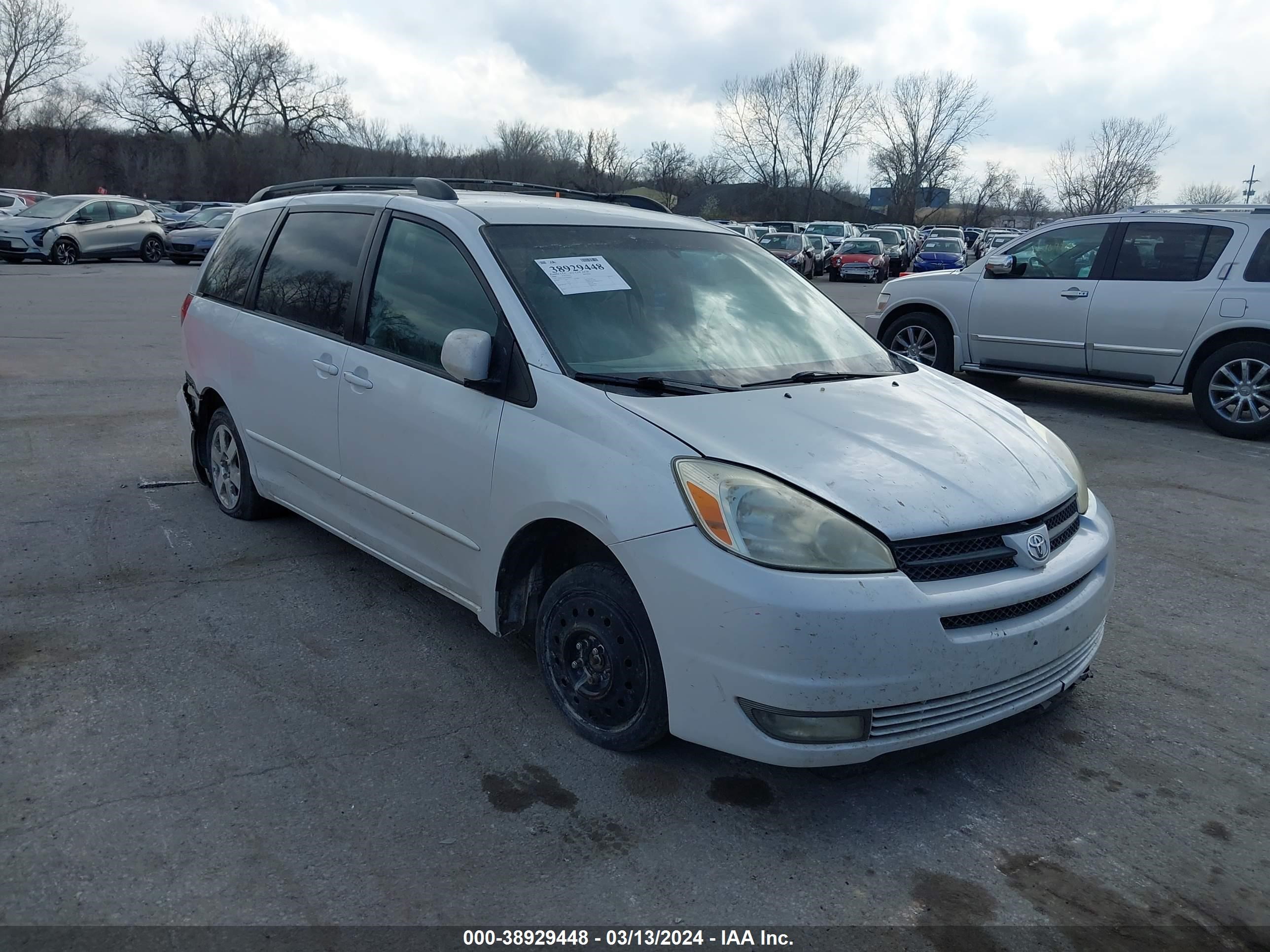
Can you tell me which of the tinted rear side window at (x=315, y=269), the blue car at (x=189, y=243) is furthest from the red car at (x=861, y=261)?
→ the tinted rear side window at (x=315, y=269)

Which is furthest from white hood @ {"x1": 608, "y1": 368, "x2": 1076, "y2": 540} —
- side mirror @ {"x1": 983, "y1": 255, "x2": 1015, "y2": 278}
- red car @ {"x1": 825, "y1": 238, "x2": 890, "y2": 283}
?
red car @ {"x1": 825, "y1": 238, "x2": 890, "y2": 283}

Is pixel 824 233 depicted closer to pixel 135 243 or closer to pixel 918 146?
pixel 135 243

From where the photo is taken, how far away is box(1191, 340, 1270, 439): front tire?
816 centimetres

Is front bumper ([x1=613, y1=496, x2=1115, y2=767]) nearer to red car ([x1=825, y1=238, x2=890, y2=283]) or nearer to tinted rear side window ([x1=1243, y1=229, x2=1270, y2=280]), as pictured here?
tinted rear side window ([x1=1243, y1=229, x2=1270, y2=280])

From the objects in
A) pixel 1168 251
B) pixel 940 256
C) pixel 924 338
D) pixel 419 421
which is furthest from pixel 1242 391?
pixel 940 256

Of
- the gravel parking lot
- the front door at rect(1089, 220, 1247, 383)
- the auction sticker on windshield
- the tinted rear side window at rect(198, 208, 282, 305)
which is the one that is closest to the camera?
the gravel parking lot

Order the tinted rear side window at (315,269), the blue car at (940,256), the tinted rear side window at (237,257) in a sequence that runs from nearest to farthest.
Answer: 1. the tinted rear side window at (315,269)
2. the tinted rear side window at (237,257)
3. the blue car at (940,256)

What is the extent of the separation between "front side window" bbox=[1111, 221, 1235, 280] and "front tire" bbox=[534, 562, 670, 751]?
Result: 7508 millimetres

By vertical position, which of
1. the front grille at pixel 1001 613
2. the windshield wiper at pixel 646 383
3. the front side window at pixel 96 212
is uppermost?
the windshield wiper at pixel 646 383

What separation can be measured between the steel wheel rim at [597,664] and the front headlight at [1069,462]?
66.2 inches

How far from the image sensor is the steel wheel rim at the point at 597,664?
3018 millimetres

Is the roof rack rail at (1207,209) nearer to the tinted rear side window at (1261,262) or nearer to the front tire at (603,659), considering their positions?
the tinted rear side window at (1261,262)

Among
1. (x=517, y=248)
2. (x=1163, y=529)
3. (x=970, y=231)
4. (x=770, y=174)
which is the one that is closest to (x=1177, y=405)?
(x=1163, y=529)

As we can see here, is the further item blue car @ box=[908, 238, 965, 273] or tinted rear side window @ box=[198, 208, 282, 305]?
blue car @ box=[908, 238, 965, 273]
